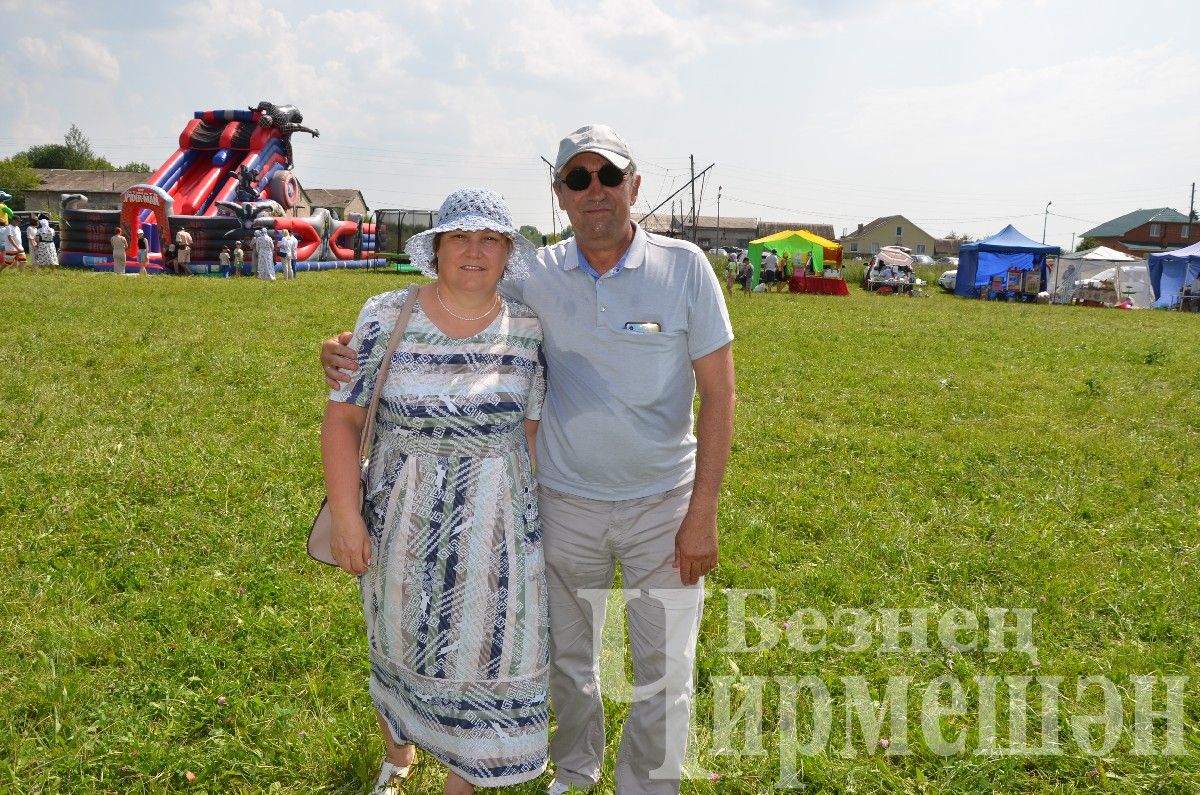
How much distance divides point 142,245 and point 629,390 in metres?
27.5

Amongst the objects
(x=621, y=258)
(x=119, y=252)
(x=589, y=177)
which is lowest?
(x=621, y=258)

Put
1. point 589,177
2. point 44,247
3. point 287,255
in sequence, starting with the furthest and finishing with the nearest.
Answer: point 287,255
point 44,247
point 589,177

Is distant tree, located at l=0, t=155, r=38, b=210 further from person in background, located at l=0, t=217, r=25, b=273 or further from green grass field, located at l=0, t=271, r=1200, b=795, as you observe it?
green grass field, located at l=0, t=271, r=1200, b=795

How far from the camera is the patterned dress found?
2.66 m

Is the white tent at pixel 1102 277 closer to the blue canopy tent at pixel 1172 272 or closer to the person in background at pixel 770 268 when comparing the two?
the blue canopy tent at pixel 1172 272

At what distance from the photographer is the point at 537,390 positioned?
112 inches

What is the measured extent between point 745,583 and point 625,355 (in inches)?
94.7

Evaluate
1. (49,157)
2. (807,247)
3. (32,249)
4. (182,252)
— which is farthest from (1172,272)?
(49,157)

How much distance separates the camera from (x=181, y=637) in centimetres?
393

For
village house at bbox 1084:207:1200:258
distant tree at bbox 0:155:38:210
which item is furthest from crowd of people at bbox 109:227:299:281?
village house at bbox 1084:207:1200:258

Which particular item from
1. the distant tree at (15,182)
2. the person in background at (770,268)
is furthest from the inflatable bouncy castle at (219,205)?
the distant tree at (15,182)

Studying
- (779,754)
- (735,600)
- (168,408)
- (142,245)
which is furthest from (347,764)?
(142,245)

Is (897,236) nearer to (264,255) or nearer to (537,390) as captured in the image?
(264,255)

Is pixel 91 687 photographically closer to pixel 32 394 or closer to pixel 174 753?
pixel 174 753
